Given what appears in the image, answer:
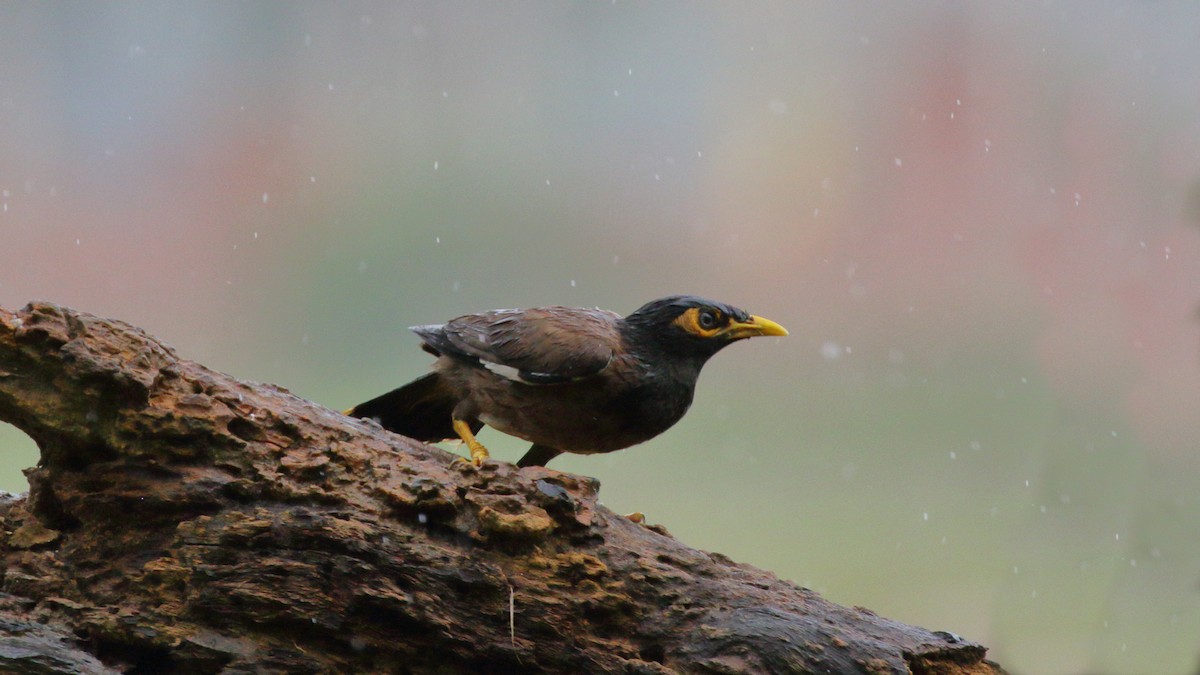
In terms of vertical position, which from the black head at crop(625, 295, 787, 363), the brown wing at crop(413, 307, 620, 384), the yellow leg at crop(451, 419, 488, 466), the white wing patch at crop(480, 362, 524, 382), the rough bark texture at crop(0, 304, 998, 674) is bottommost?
the rough bark texture at crop(0, 304, 998, 674)

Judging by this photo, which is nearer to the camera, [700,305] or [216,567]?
[216,567]

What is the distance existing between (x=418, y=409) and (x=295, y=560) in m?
1.34

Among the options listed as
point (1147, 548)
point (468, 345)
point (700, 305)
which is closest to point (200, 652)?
point (468, 345)

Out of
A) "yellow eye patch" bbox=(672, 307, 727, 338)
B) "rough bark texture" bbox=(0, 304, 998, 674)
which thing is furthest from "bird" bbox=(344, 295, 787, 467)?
"rough bark texture" bbox=(0, 304, 998, 674)

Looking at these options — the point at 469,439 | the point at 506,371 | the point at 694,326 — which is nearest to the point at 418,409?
the point at 469,439

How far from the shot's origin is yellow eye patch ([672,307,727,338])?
12.2 feet

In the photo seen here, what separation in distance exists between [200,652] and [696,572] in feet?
4.47

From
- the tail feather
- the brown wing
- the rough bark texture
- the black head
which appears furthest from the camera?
the tail feather

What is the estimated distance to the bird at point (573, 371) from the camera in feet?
11.8

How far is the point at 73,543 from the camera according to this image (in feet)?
9.28

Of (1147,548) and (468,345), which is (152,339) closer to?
(468,345)

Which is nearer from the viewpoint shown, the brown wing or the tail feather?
the brown wing

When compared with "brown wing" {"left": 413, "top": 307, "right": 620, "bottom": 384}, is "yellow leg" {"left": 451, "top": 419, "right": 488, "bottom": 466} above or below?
below

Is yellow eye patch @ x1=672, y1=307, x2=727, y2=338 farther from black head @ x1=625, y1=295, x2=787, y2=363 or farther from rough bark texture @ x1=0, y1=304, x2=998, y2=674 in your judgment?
rough bark texture @ x1=0, y1=304, x2=998, y2=674
